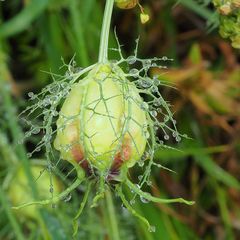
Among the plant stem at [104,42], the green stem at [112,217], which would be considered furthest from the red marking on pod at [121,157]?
the green stem at [112,217]

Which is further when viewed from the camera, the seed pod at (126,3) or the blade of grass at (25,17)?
the blade of grass at (25,17)

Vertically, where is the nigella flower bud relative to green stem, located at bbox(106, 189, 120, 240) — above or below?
above

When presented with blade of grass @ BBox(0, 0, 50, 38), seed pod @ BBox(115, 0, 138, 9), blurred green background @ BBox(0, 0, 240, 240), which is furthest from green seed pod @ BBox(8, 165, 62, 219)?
seed pod @ BBox(115, 0, 138, 9)

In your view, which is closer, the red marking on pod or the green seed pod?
the red marking on pod

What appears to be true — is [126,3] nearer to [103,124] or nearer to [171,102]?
[103,124]

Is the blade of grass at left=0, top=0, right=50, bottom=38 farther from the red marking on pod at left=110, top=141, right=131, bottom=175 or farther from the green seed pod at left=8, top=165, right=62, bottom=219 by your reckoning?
the red marking on pod at left=110, top=141, right=131, bottom=175

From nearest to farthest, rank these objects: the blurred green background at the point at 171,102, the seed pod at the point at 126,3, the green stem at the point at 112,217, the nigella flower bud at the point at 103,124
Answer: the nigella flower bud at the point at 103,124 < the seed pod at the point at 126,3 < the green stem at the point at 112,217 < the blurred green background at the point at 171,102

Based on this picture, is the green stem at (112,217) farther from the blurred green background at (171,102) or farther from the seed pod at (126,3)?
the seed pod at (126,3)
